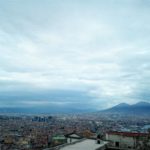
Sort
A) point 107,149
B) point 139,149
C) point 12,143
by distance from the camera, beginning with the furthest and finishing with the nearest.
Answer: point 12,143 < point 139,149 < point 107,149

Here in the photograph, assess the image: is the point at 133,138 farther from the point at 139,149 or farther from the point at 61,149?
the point at 61,149

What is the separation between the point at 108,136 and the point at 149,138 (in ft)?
12.2

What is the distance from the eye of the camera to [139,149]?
2453 centimetres

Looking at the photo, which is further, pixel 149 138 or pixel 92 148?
pixel 149 138

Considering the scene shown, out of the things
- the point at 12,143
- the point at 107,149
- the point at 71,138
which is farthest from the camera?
the point at 12,143

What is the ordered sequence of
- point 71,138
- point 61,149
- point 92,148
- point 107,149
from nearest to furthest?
point 61,149 → point 92,148 → point 107,149 → point 71,138

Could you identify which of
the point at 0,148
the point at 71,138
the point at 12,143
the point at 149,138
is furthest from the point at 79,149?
the point at 12,143

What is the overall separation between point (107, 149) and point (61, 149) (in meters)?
4.47

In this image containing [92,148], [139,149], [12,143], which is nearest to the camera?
[92,148]

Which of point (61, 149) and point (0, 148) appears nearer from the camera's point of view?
point (61, 149)

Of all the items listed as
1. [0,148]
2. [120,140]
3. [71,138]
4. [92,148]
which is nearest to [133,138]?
[120,140]

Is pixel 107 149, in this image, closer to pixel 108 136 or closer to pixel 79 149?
pixel 79 149

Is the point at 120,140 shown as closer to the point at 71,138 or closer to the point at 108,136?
the point at 108,136

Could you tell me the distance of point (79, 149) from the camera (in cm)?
1747
